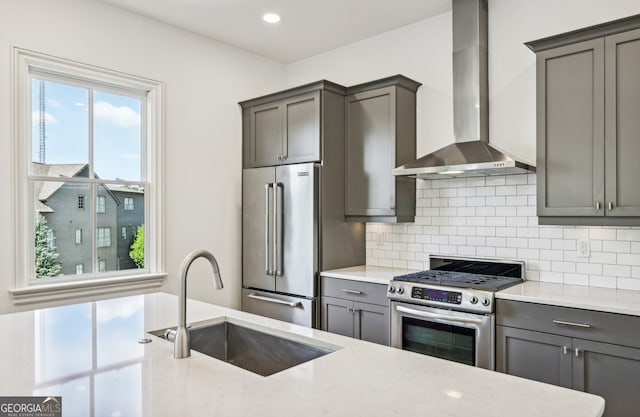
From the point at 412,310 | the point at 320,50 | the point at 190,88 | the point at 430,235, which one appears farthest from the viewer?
the point at 320,50

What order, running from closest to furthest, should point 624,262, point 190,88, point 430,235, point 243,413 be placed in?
point 243,413
point 624,262
point 430,235
point 190,88

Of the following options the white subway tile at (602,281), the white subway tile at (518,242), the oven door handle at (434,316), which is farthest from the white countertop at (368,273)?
the white subway tile at (602,281)

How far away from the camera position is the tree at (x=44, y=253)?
10.3 ft

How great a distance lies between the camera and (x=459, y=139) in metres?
3.39

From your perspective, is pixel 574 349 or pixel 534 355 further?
pixel 534 355

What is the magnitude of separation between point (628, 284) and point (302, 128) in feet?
8.47

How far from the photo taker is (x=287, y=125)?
3.99 m

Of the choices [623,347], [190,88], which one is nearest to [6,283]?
[190,88]

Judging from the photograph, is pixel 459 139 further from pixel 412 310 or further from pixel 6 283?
pixel 6 283

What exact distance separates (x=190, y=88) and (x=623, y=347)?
3619mm

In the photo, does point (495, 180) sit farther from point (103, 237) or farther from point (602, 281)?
point (103, 237)

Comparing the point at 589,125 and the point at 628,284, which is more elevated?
the point at 589,125

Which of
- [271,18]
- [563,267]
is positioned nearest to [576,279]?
[563,267]

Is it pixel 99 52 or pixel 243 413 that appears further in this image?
pixel 99 52
